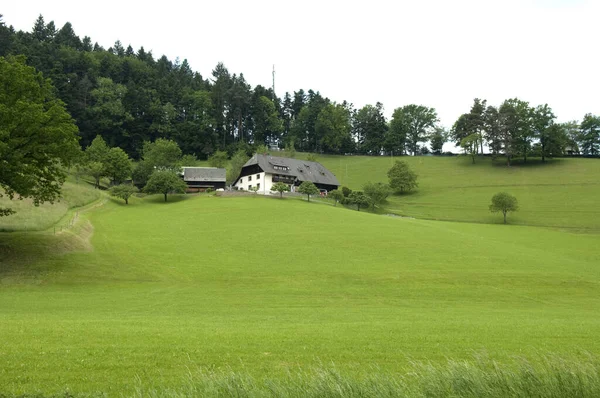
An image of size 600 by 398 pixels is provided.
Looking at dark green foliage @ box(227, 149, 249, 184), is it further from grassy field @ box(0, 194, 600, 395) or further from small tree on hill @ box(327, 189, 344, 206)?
grassy field @ box(0, 194, 600, 395)

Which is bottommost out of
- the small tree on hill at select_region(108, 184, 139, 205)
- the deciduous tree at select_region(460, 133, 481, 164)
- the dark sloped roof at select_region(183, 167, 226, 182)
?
the small tree on hill at select_region(108, 184, 139, 205)

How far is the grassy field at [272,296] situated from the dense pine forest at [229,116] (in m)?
67.8

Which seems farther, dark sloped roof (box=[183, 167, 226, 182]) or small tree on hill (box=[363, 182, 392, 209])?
dark sloped roof (box=[183, 167, 226, 182])

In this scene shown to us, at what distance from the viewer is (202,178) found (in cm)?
10762

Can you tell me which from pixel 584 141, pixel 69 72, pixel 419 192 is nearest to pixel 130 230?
pixel 419 192

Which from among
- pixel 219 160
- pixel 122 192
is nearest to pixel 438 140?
pixel 219 160

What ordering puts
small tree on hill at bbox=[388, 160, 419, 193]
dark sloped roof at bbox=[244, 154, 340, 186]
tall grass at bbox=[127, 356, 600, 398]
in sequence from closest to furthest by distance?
tall grass at bbox=[127, 356, 600, 398], dark sloped roof at bbox=[244, 154, 340, 186], small tree on hill at bbox=[388, 160, 419, 193]

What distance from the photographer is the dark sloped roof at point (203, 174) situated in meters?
108

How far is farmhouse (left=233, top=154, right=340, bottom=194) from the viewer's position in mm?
102062

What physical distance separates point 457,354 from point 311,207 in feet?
203

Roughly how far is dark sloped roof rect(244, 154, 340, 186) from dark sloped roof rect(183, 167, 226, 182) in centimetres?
768

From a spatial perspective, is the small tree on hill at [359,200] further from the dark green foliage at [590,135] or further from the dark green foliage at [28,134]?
the dark green foliage at [590,135]

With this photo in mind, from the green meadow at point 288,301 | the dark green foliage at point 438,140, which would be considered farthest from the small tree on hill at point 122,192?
the dark green foliage at point 438,140

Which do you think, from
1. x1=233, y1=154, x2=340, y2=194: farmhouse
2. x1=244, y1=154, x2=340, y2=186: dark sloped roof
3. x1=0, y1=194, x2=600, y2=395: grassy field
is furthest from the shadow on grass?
x1=244, y1=154, x2=340, y2=186: dark sloped roof
